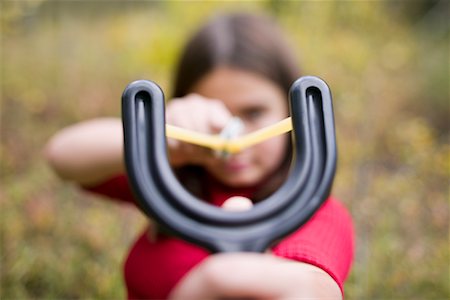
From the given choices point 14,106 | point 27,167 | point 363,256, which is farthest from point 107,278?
point 14,106

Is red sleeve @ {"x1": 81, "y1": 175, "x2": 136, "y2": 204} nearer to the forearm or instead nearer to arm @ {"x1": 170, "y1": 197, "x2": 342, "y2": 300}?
the forearm

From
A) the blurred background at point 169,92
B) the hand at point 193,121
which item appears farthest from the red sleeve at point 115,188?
the blurred background at point 169,92

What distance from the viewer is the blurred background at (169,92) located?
1642mm

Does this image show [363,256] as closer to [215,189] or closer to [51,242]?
[215,189]

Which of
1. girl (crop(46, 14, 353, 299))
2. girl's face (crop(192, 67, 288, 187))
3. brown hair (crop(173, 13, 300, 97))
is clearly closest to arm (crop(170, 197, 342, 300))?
girl (crop(46, 14, 353, 299))

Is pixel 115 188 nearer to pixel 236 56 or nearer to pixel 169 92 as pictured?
pixel 236 56

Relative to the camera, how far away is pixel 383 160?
280cm

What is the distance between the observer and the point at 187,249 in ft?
3.23

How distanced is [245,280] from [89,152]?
27.6 inches

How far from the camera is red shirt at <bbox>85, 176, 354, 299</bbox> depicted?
0.67 m

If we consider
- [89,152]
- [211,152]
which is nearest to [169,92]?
[89,152]

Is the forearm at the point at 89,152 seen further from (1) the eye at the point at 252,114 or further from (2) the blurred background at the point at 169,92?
(2) the blurred background at the point at 169,92

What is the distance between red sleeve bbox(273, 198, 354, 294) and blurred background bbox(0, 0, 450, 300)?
0.63 metres

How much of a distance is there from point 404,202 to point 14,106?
75.1 inches
